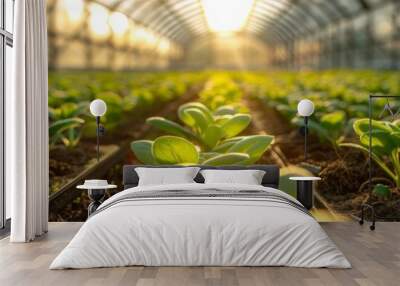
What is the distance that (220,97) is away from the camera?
7.45 meters

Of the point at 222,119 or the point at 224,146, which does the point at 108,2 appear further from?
the point at 224,146

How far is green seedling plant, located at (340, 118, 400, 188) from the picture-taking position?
22.1 ft

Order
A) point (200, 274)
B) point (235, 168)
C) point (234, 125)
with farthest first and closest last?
point (234, 125) < point (235, 168) < point (200, 274)

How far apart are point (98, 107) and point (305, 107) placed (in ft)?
7.11

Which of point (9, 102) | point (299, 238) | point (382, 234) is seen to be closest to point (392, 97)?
point (382, 234)

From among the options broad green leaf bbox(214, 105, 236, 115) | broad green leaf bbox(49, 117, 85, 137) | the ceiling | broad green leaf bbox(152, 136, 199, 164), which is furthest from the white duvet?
the ceiling

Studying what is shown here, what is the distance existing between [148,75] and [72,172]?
147 centimetres

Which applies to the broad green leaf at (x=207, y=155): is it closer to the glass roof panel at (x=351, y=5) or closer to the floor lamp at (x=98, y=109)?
the floor lamp at (x=98, y=109)

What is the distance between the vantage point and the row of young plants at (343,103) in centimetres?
687

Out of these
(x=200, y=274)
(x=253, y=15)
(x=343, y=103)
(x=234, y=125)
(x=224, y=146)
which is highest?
(x=253, y=15)

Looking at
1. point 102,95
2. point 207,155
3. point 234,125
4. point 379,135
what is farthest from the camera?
point 102,95

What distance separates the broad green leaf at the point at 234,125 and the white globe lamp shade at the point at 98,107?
50.8 inches

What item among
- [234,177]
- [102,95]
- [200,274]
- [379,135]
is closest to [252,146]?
[234,177]

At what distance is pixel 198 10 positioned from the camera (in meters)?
7.62
